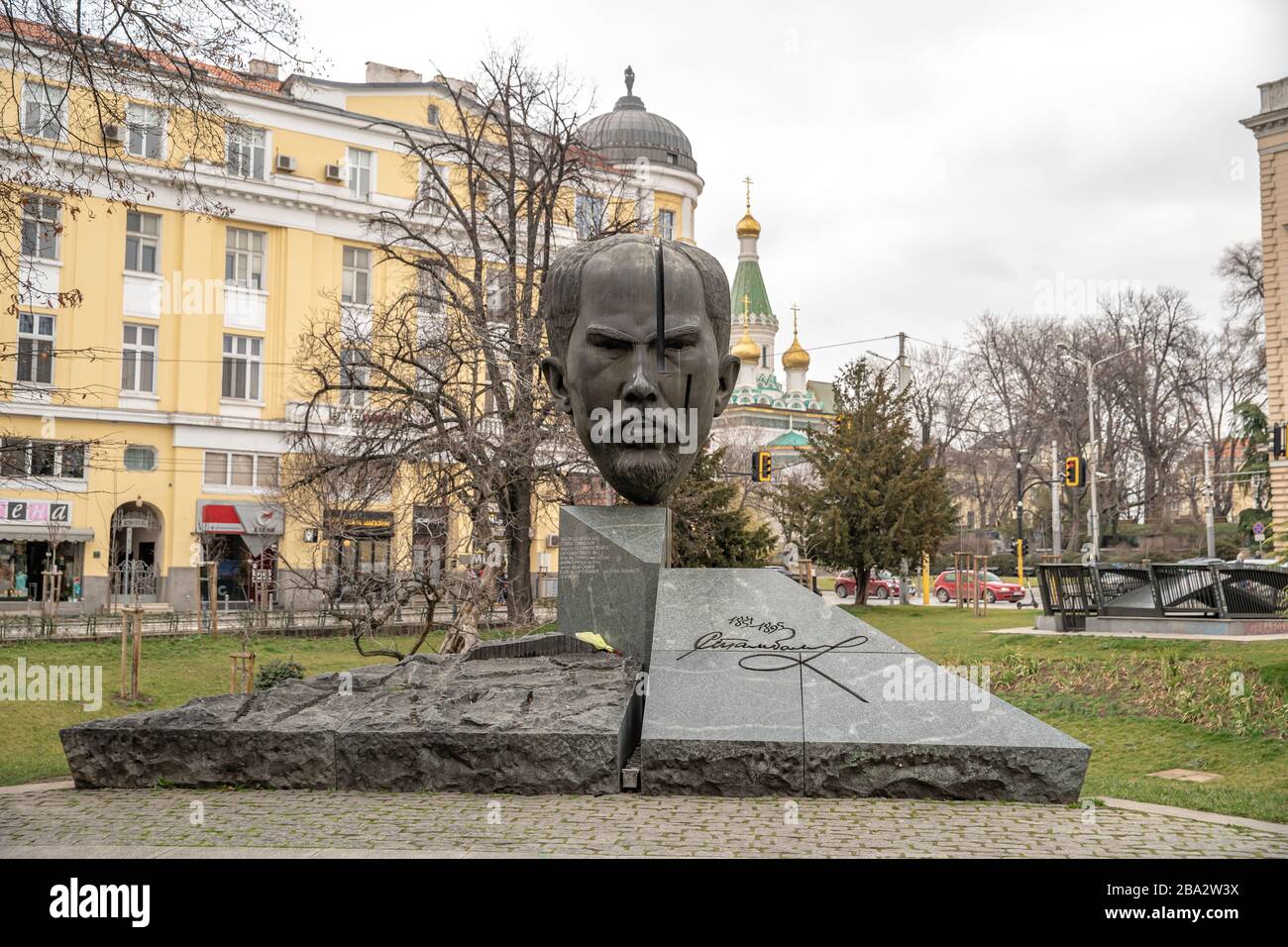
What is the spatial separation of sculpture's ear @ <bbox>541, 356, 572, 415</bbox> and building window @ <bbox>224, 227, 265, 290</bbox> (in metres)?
27.8

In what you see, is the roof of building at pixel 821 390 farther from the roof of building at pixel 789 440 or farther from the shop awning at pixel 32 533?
the shop awning at pixel 32 533

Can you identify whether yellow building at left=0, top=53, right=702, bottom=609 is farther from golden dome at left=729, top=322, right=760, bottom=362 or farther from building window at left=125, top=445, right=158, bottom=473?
golden dome at left=729, top=322, right=760, bottom=362

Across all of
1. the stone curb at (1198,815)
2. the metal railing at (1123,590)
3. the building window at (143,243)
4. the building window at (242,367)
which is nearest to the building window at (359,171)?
the building window at (242,367)

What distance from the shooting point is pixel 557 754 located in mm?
7137

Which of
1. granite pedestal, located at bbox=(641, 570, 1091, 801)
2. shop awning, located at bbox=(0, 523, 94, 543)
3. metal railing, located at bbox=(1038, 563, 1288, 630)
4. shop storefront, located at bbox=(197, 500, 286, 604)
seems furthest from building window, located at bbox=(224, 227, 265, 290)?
granite pedestal, located at bbox=(641, 570, 1091, 801)

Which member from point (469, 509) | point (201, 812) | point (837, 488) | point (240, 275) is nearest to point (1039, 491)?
point (837, 488)

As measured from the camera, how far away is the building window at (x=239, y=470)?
114 ft

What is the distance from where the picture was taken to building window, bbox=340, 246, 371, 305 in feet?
123

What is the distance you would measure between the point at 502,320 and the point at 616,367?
1429 centimetres

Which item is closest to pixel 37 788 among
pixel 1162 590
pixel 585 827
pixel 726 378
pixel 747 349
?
pixel 585 827

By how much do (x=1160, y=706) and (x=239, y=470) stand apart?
2846cm

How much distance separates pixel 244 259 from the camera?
35.7m

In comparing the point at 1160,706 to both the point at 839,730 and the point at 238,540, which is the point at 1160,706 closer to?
the point at 839,730

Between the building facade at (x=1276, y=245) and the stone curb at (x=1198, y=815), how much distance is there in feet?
106
